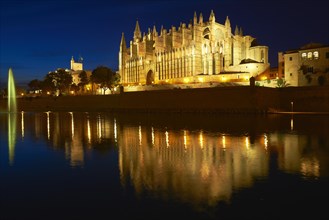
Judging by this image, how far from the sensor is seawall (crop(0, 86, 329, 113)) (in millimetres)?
41625

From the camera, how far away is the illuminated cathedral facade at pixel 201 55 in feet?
207

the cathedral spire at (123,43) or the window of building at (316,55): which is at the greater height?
the cathedral spire at (123,43)

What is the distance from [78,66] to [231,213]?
138246mm

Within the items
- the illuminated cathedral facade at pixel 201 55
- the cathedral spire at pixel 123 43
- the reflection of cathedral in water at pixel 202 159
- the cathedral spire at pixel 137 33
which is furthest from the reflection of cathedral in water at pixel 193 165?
the cathedral spire at pixel 123 43

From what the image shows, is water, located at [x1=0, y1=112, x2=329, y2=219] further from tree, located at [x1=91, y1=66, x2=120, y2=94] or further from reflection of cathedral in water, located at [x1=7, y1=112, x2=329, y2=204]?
tree, located at [x1=91, y1=66, x2=120, y2=94]

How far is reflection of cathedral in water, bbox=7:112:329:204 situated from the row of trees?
53.2m

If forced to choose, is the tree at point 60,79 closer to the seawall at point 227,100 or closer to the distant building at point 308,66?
the seawall at point 227,100

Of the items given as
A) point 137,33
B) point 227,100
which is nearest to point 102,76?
point 137,33

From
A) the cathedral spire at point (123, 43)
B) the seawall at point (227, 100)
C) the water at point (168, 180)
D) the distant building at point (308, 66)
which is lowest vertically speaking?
the water at point (168, 180)

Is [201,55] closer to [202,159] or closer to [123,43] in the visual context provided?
[123,43]

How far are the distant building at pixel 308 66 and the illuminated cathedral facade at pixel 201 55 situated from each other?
937 centimetres

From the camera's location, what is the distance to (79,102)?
67.0 metres

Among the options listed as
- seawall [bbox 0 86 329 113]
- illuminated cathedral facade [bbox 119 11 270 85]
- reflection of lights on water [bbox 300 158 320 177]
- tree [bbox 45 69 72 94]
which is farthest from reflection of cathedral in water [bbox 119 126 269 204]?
tree [bbox 45 69 72 94]

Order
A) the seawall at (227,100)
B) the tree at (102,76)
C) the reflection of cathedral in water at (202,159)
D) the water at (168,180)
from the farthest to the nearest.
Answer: the tree at (102,76) → the seawall at (227,100) → the reflection of cathedral in water at (202,159) → the water at (168,180)
